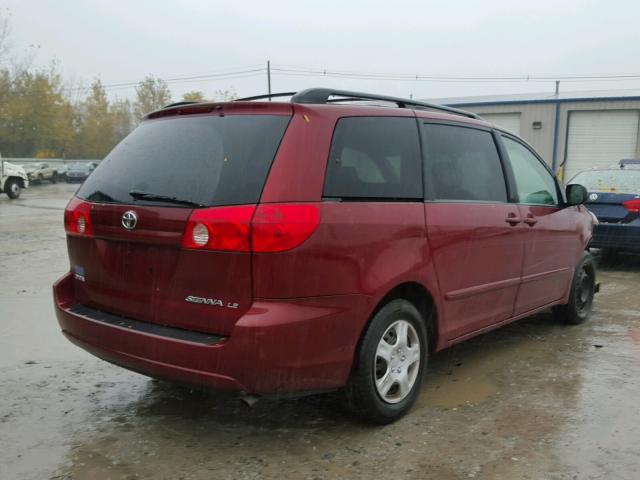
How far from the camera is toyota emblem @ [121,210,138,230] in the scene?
2922mm

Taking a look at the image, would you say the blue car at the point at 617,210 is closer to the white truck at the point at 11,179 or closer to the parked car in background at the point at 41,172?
the white truck at the point at 11,179

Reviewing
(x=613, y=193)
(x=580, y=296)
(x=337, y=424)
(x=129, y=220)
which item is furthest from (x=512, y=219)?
(x=613, y=193)

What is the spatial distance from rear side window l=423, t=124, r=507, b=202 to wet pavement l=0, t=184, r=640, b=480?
1.29m

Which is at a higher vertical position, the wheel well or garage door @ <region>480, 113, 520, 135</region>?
garage door @ <region>480, 113, 520, 135</region>

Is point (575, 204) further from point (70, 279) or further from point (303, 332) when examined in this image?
point (70, 279)

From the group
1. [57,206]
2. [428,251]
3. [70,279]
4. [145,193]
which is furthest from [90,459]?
[57,206]

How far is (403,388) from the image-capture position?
11.0ft

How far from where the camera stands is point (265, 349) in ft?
8.67

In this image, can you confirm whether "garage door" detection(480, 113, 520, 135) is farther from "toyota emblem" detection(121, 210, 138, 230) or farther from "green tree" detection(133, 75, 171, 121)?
"green tree" detection(133, 75, 171, 121)

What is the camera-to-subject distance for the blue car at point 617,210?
789 cm

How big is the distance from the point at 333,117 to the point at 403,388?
5.18 feet

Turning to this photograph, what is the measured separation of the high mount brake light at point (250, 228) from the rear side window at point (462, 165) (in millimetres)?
1129

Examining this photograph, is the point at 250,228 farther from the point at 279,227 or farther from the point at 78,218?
the point at 78,218

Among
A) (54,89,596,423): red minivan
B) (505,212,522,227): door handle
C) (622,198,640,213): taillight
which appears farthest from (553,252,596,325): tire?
(622,198,640,213): taillight
